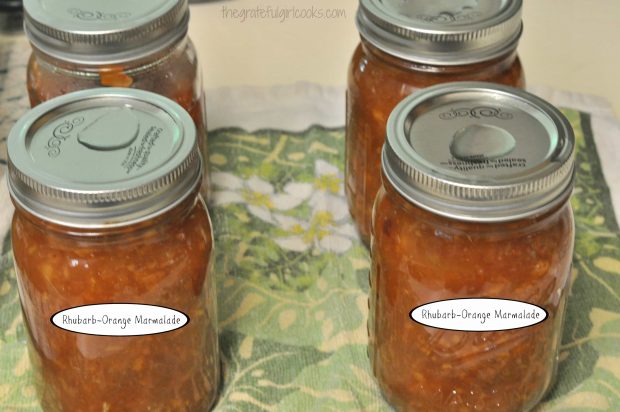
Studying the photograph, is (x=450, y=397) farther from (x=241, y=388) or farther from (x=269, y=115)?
(x=269, y=115)

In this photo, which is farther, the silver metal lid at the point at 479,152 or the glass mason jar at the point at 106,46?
the glass mason jar at the point at 106,46

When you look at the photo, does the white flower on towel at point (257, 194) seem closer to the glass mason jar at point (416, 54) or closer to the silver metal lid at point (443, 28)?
the glass mason jar at point (416, 54)

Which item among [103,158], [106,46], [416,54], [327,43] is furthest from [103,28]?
[327,43]

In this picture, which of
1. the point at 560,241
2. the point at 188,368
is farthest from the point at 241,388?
the point at 560,241

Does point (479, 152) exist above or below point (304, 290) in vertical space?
above

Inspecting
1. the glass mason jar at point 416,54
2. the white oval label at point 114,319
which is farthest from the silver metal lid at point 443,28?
the white oval label at point 114,319

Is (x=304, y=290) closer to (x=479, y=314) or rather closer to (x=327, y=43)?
(x=479, y=314)
